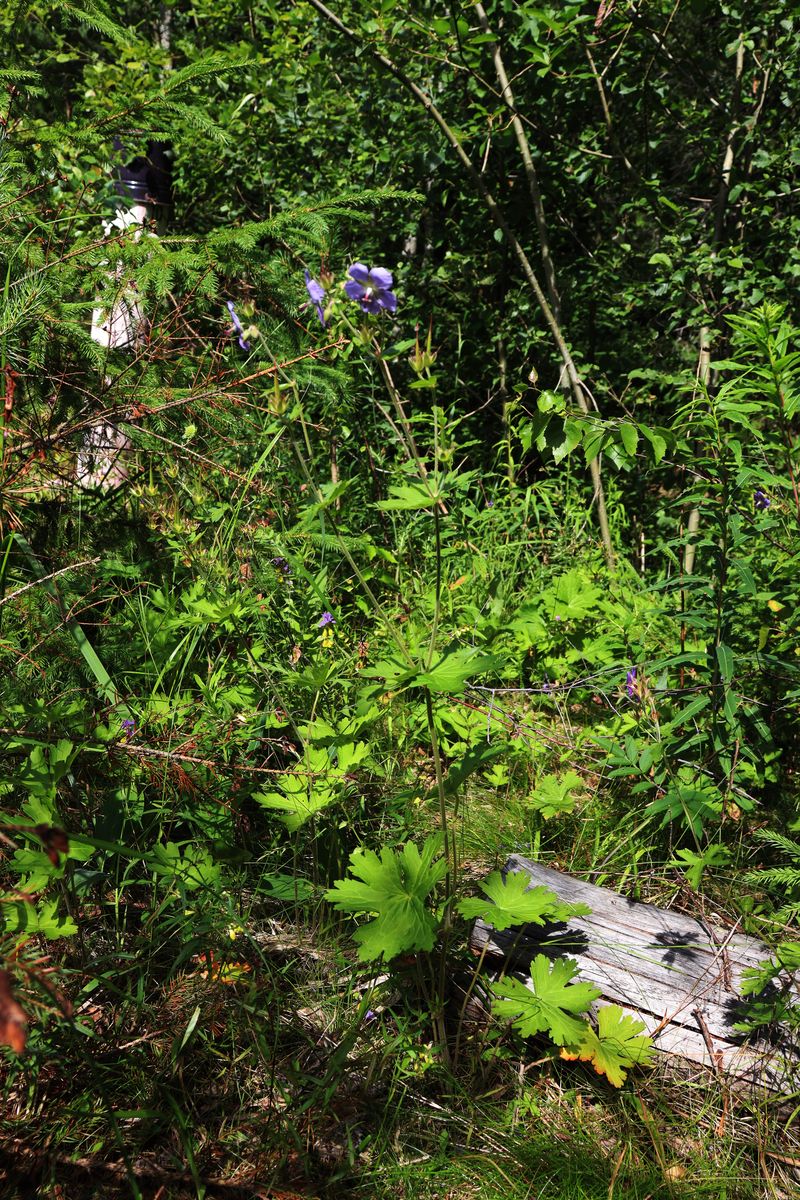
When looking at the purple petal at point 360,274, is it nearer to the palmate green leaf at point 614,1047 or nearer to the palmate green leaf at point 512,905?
the palmate green leaf at point 512,905

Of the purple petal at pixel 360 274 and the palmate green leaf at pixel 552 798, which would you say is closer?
the purple petal at pixel 360 274

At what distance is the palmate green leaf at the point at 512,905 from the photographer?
4.93ft

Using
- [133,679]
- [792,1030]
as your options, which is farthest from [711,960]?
[133,679]

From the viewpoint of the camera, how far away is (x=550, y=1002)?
1.50 meters

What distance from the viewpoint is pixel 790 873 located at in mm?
1523

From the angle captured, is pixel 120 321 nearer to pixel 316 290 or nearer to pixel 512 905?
pixel 316 290

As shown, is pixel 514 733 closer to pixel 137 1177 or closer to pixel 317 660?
pixel 317 660

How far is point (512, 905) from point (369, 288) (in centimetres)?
119

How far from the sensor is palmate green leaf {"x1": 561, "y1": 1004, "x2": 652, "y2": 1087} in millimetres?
1497

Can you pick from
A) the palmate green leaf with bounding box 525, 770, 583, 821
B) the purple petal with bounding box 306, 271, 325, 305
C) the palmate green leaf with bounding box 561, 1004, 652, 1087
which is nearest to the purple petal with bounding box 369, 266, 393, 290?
the purple petal with bounding box 306, 271, 325, 305

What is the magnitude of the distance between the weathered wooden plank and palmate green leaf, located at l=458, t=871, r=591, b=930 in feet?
0.41

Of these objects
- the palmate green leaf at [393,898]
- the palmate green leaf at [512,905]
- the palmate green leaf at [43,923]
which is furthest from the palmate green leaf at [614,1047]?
the palmate green leaf at [43,923]

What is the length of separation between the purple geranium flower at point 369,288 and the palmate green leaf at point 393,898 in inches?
39.9

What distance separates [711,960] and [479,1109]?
1.83 feet
